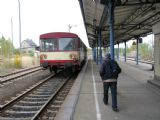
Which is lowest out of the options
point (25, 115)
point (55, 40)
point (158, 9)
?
point (25, 115)

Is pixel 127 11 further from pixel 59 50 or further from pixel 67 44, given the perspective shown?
pixel 59 50

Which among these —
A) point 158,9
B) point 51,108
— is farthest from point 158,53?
point 51,108

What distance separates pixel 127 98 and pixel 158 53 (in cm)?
469

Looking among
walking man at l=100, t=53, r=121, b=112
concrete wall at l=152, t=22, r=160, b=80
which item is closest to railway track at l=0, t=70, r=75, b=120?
walking man at l=100, t=53, r=121, b=112

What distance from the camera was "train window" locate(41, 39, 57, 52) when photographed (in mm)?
22469

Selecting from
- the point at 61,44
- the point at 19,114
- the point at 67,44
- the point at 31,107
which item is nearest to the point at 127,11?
the point at 67,44

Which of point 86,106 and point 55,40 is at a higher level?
point 55,40

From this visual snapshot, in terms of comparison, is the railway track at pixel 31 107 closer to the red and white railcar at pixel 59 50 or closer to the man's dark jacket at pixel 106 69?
the man's dark jacket at pixel 106 69

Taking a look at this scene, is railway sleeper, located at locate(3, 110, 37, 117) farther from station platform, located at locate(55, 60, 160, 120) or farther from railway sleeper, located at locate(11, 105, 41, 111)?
station platform, located at locate(55, 60, 160, 120)

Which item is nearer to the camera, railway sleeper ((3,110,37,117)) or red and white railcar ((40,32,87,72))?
railway sleeper ((3,110,37,117))

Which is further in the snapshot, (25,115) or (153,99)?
(153,99)

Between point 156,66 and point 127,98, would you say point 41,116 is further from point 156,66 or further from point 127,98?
point 156,66

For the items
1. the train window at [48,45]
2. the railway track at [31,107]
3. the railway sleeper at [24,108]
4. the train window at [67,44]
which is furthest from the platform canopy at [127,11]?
the railway sleeper at [24,108]

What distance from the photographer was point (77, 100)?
452 inches
